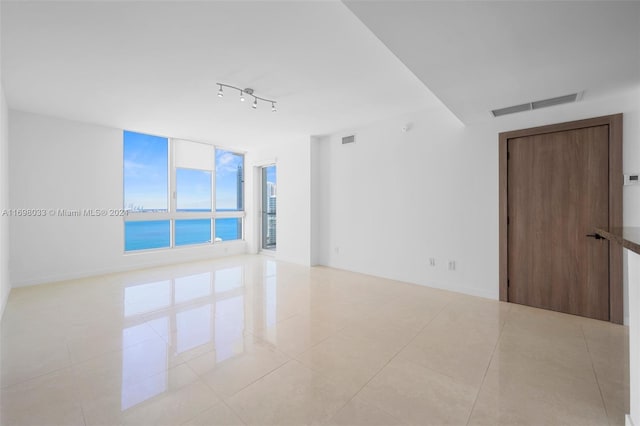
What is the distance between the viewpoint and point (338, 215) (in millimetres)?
5336

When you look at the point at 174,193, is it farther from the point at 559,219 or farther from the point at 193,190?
the point at 559,219

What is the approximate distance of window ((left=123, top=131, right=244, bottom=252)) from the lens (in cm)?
543

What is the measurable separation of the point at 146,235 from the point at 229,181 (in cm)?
233

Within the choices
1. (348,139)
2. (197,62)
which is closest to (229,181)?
(348,139)

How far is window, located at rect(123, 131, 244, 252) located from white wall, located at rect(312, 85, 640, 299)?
10.1ft

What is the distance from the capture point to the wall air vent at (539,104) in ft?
9.44

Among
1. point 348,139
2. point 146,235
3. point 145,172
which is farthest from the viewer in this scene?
point 146,235

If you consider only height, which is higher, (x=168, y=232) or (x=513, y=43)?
(x=513, y=43)

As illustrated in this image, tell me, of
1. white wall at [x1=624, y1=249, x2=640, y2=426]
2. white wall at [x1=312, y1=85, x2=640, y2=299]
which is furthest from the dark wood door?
white wall at [x1=624, y1=249, x2=640, y2=426]

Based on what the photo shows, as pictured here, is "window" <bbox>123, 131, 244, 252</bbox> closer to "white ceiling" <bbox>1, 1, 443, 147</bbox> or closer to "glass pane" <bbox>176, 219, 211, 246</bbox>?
"glass pane" <bbox>176, 219, 211, 246</bbox>

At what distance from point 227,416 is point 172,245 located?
525 cm

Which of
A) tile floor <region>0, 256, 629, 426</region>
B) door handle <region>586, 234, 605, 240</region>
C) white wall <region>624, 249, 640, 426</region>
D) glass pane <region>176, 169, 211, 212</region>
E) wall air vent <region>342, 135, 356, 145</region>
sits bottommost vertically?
tile floor <region>0, 256, 629, 426</region>

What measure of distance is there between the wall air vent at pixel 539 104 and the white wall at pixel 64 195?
6396 mm

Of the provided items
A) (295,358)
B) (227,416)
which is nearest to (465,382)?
(295,358)
